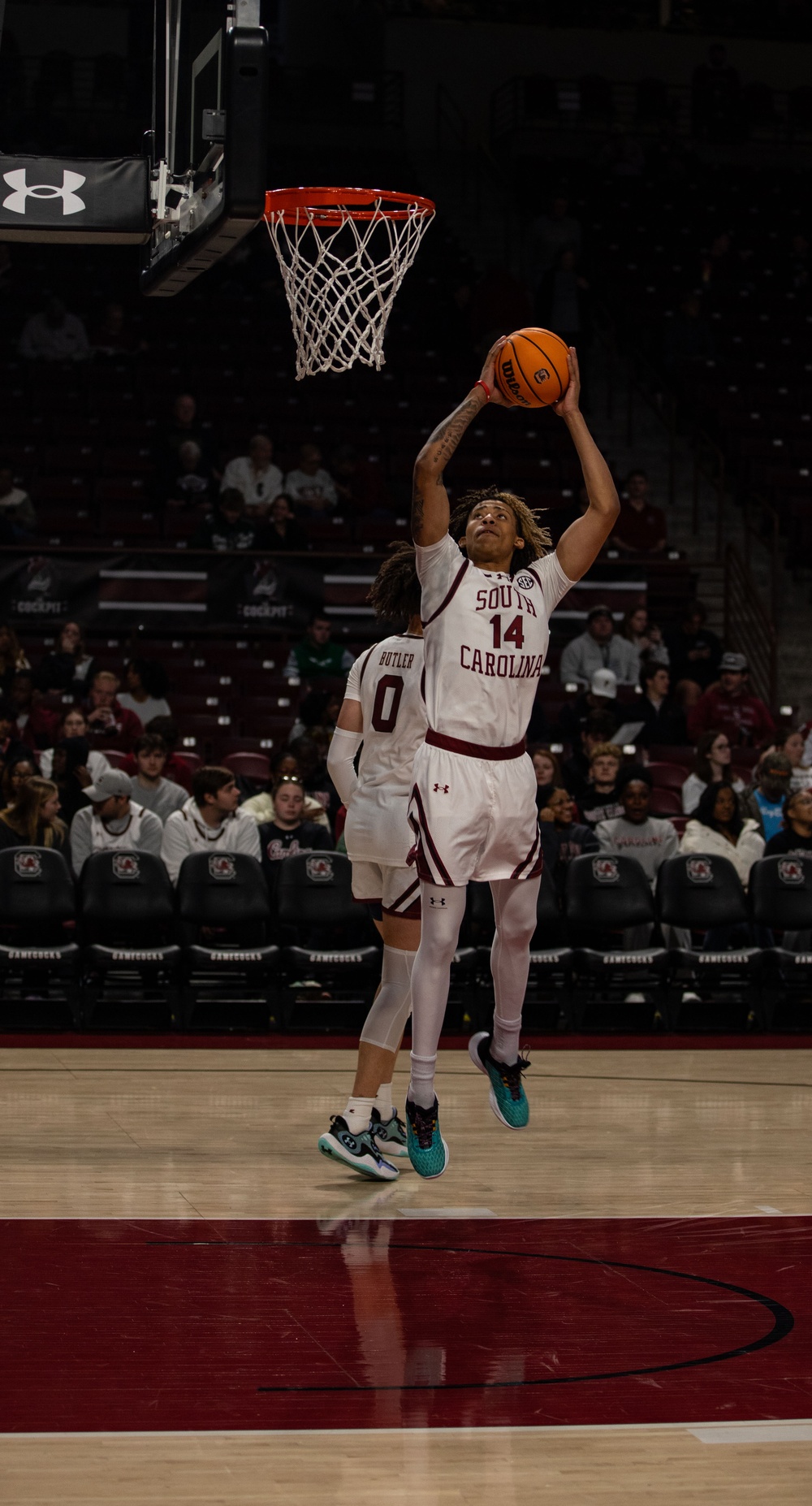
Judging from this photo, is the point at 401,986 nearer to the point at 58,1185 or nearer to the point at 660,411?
the point at 58,1185

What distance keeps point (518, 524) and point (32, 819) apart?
5112mm

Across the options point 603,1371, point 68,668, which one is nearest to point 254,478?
point 68,668

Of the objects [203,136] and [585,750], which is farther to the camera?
[585,750]

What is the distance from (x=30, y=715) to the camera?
12.5 m

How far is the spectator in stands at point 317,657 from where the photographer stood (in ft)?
46.8

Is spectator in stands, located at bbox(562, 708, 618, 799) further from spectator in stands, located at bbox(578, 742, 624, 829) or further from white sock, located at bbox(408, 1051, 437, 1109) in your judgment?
white sock, located at bbox(408, 1051, 437, 1109)

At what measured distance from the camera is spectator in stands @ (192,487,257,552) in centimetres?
1499

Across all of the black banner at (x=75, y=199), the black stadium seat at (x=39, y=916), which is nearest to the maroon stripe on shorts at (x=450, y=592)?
the black banner at (x=75, y=199)

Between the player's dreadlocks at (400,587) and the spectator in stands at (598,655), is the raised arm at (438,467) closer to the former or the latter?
the player's dreadlocks at (400,587)

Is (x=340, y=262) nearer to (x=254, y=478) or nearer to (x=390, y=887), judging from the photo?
(x=390, y=887)

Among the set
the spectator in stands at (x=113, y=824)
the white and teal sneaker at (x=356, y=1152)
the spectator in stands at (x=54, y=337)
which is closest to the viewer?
the white and teal sneaker at (x=356, y=1152)

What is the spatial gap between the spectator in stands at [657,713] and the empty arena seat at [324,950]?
3.95 meters

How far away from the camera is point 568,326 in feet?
64.4

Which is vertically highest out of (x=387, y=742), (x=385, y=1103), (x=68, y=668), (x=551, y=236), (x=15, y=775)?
(x=551, y=236)
